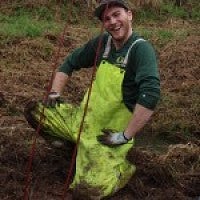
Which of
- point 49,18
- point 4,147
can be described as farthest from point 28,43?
point 4,147

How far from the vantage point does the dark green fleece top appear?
10.4 ft

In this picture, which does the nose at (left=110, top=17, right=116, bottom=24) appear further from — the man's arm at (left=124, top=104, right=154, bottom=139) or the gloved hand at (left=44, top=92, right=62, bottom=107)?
the gloved hand at (left=44, top=92, right=62, bottom=107)

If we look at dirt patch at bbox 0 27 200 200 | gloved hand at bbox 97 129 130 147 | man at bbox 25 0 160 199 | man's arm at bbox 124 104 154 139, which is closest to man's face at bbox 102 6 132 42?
man at bbox 25 0 160 199

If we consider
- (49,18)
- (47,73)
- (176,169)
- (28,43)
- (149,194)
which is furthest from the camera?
(49,18)

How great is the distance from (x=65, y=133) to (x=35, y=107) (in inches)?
10.9

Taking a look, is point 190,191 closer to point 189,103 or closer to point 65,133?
point 65,133

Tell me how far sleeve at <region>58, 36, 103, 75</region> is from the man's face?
33 cm

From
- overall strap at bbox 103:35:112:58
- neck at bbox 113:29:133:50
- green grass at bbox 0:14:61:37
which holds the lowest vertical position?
green grass at bbox 0:14:61:37

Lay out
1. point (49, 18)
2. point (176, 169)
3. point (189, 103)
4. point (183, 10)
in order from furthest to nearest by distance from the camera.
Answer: point (183, 10)
point (49, 18)
point (189, 103)
point (176, 169)

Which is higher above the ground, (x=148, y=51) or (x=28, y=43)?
(x=148, y=51)

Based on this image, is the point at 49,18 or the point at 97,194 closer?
the point at 97,194

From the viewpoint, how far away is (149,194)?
11.6 ft

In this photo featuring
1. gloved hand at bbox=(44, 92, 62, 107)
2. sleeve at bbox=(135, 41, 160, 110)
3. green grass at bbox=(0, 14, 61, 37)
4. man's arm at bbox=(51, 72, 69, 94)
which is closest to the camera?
sleeve at bbox=(135, 41, 160, 110)

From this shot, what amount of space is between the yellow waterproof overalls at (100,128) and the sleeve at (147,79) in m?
0.15
